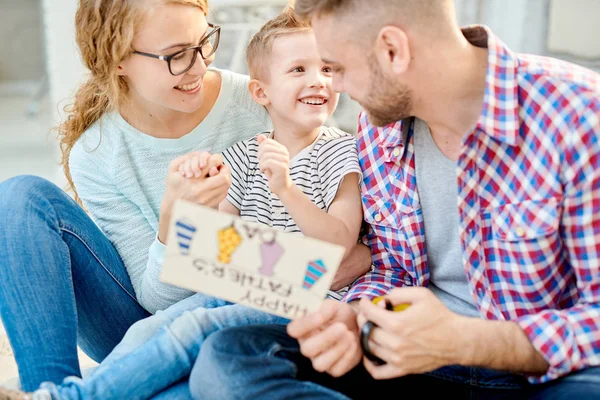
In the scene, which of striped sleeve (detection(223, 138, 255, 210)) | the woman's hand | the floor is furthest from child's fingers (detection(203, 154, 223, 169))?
the floor

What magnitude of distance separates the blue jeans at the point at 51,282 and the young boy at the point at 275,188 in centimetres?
13

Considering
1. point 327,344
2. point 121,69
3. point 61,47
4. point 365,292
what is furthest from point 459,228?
point 61,47

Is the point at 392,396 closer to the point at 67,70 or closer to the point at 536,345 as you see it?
the point at 536,345

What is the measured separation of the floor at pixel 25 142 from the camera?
4.18 metres

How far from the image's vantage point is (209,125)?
75.8 inches

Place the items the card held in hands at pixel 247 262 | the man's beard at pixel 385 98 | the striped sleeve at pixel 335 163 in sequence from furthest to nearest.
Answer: the striped sleeve at pixel 335 163 < the man's beard at pixel 385 98 < the card held in hands at pixel 247 262

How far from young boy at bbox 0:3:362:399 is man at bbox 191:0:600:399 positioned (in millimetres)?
125

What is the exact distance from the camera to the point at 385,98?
1422 millimetres

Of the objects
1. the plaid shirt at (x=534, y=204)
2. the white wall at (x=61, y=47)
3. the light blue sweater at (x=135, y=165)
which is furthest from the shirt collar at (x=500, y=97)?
the white wall at (x=61, y=47)

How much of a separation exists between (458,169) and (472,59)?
0.23 metres

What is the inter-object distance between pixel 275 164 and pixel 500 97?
1.51 ft

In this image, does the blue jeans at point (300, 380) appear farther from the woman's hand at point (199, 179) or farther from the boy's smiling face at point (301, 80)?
the boy's smiling face at point (301, 80)

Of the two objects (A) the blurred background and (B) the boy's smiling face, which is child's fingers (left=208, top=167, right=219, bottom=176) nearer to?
(B) the boy's smiling face

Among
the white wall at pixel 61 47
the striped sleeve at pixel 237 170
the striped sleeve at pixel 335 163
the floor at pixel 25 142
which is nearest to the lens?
the striped sleeve at pixel 335 163
